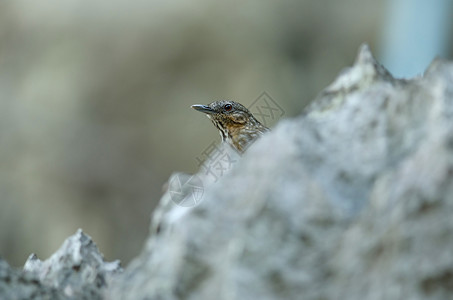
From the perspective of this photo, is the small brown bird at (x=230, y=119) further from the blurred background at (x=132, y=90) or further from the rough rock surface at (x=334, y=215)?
the blurred background at (x=132, y=90)

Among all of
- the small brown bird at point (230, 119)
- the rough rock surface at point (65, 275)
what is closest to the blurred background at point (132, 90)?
the small brown bird at point (230, 119)

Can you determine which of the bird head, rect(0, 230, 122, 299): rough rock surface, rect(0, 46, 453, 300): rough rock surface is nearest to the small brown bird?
the bird head

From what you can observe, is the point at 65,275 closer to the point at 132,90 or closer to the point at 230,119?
the point at 230,119

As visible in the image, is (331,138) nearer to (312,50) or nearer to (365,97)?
(365,97)

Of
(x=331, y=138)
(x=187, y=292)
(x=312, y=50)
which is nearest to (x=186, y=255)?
(x=187, y=292)

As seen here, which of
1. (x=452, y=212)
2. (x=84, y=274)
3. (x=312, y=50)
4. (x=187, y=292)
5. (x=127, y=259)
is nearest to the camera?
(x=452, y=212)

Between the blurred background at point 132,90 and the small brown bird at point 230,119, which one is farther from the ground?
the blurred background at point 132,90

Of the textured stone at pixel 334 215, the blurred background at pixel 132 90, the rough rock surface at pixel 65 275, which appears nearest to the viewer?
the textured stone at pixel 334 215
